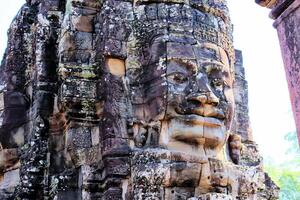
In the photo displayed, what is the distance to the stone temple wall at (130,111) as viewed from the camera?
759 centimetres

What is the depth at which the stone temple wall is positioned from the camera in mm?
7590

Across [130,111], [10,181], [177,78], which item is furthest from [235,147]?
[10,181]

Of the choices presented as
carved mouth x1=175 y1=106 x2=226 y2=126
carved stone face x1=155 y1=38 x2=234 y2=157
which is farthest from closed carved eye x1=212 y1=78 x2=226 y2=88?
carved mouth x1=175 y1=106 x2=226 y2=126

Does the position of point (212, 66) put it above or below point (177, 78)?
above

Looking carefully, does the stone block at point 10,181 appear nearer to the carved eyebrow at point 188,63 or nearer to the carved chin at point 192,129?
the carved chin at point 192,129

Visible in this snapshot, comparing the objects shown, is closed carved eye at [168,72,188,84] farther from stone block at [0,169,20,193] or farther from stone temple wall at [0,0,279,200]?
stone block at [0,169,20,193]

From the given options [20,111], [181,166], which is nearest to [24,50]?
[20,111]

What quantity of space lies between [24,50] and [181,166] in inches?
160

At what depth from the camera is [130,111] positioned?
26.4 feet

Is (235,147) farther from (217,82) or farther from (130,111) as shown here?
(130,111)

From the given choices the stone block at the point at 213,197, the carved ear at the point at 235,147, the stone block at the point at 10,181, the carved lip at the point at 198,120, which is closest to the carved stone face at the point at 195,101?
the carved lip at the point at 198,120

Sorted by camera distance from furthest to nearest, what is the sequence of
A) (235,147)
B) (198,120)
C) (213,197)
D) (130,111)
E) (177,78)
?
1. (235,147)
2. (130,111)
3. (177,78)
4. (198,120)
5. (213,197)

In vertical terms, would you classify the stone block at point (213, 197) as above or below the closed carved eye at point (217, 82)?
below

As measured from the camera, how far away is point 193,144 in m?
7.77
